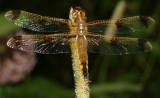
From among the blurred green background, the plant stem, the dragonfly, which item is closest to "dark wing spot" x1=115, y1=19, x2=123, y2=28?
the dragonfly

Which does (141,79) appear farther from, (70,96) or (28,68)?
(28,68)

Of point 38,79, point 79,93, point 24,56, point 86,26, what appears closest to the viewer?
point 79,93

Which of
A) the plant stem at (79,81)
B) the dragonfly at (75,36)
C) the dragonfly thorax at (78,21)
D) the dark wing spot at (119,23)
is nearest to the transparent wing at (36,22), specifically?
the dragonfly at (75,36)

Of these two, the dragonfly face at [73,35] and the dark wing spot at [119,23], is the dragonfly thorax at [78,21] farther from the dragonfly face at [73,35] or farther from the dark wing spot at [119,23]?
the dark wing spot at [119,23]

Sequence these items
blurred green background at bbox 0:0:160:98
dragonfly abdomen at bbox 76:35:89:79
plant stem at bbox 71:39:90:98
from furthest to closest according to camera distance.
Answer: blurred green background at bbox 0:0:160:98 → dragonfly abdomen at bbox 76:35:89:79 → plant stem at bbox 71:39:90:98

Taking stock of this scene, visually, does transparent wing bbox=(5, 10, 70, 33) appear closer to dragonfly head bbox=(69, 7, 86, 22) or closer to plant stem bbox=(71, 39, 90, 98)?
dragonfly head bbox=(69, 7, 86, 22)

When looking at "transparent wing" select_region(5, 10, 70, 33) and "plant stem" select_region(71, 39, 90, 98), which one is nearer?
"plant stem" select_region(71, 39, 90, 98)

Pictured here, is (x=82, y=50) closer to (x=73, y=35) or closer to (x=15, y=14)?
(x=73, y=35)

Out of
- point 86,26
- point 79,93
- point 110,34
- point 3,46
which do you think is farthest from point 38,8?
point 79,93
